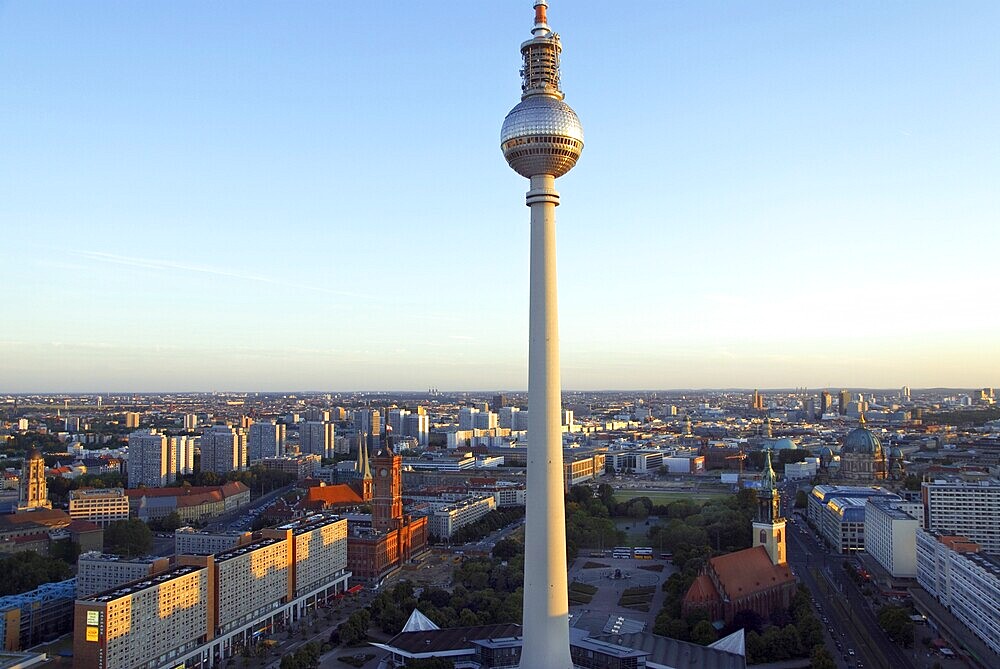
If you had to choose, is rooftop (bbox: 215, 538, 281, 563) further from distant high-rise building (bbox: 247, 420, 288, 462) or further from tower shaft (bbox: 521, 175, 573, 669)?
distant high-rise building (bbox: 247, 420, 288, 462)

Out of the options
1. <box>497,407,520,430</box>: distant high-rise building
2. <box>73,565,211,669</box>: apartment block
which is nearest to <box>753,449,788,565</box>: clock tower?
<box>73,565,211,669</box>: apartment block

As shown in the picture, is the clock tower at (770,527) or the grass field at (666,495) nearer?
the clock tower at (770,527)

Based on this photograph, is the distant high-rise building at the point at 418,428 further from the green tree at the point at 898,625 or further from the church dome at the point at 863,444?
the green tree at the point at 898,625

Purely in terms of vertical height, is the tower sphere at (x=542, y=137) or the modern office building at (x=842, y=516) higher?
the tower sphere at (x=542, y=137)

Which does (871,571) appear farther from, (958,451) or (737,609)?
(958,451)

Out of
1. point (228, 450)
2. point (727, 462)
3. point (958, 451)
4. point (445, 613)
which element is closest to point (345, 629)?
point (445, 613)

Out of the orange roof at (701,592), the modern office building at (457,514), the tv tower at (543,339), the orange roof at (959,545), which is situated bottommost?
the modern office building at (457,514)

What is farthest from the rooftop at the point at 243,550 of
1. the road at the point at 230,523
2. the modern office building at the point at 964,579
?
the modern office building at the point at 964,579
